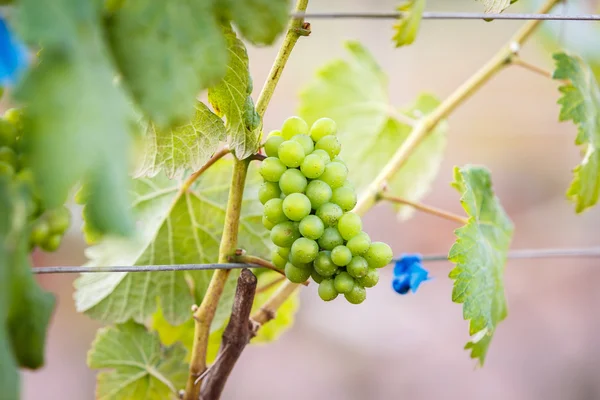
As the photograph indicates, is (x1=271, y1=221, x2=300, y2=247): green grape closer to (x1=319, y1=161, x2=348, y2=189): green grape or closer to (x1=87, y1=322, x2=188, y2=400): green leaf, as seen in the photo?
(x1=319, y1=161, x2=348, y2=189): green grape

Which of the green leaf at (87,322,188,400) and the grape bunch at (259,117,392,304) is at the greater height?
the grape bunch at (259,117,392,304)

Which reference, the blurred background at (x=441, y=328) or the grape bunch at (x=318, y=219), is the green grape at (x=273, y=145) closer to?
the grape bunch at (x=318, y=219)

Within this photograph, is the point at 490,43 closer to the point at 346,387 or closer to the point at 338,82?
the point at 346,387

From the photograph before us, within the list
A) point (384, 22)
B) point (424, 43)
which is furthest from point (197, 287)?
point (424, 43)

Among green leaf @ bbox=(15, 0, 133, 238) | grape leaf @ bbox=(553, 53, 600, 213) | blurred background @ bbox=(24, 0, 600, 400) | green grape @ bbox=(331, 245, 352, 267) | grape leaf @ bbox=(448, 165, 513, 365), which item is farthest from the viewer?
blurred background @ bbox=(24, 0, 600, 400)

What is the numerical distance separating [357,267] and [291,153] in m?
0.12

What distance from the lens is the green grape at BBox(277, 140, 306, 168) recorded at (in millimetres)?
596

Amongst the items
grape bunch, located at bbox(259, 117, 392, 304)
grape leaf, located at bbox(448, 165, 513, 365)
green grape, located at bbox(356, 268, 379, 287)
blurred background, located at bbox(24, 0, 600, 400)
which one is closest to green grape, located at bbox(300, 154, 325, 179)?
grape bunch, located at bbox(259, 117, 392, 304)

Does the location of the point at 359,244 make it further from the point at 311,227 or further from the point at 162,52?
the point at 162,52

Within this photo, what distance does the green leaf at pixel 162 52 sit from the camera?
1.28ft

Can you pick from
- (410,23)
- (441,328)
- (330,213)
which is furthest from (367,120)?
(441,328)

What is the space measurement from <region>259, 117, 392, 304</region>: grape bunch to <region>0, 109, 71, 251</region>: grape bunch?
0.19 metres

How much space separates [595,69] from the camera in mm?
1435

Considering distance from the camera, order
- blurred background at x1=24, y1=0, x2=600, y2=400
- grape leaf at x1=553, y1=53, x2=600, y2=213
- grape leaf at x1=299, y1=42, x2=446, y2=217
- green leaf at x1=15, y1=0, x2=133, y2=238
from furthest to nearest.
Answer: blurred background at x1=24, y1=0, x2=600, y2=400 → grape leaf at x1=299, y1=42, x2=446, y2=217 → grape leaf at x1=553, y1=53, x2=600, y2=213 → green leaf at x1=15, y1=0, x2=133, y2=238
